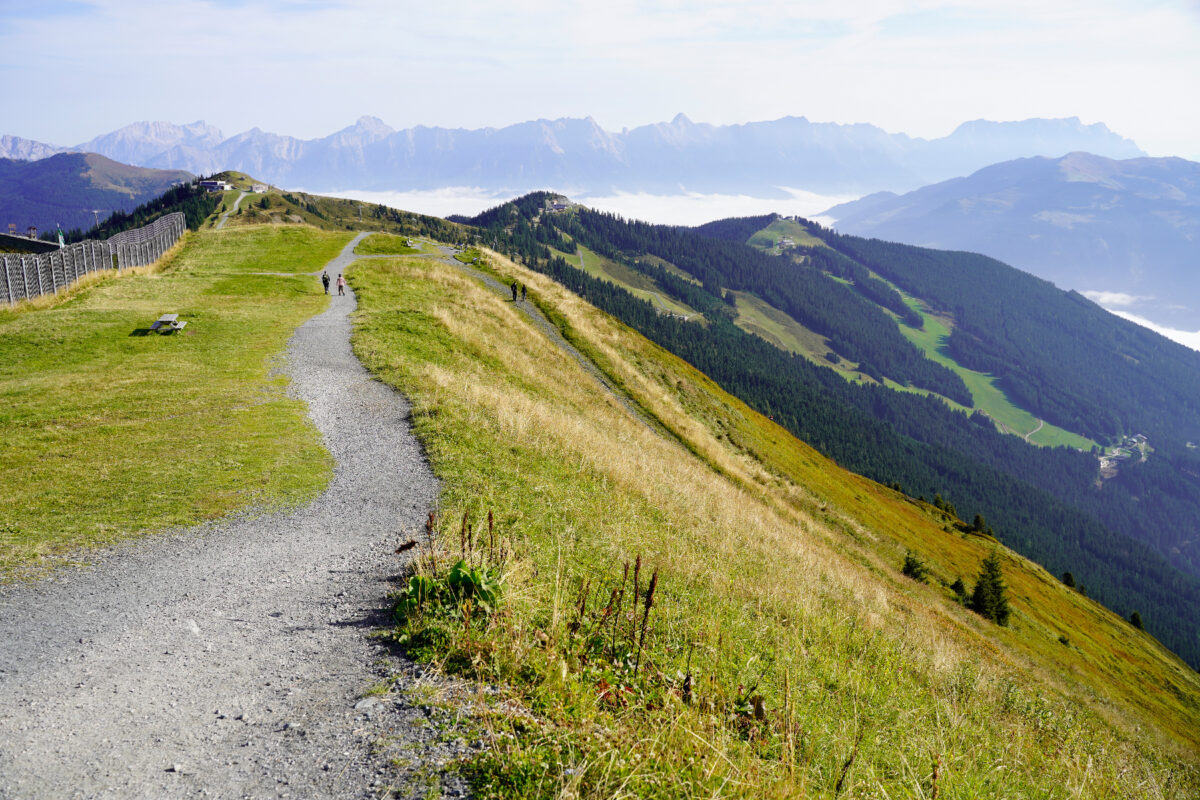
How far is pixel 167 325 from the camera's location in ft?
92.2

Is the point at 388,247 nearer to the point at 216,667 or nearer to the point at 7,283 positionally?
the point at 7,283

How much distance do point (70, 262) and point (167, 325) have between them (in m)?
20.1

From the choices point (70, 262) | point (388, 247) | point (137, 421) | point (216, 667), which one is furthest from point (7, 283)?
point (216, 667)

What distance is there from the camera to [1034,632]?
4797 cm

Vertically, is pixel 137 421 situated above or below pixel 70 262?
below

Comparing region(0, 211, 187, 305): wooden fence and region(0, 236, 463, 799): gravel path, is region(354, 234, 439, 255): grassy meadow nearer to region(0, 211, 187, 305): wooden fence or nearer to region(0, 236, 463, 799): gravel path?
region(0, 211, 187, 305): wooden fence

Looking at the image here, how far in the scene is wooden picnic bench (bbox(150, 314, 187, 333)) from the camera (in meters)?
28.0

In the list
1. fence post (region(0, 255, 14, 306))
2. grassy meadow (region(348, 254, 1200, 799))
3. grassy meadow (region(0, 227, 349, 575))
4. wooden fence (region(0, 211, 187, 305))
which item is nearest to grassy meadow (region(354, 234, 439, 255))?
wooden fence (region(0, 211, 187, 305))

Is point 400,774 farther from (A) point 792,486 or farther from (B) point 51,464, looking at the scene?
(A) point 792,486

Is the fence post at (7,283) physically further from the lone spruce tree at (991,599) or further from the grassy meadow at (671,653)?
the lone spruce tree at (991,599)

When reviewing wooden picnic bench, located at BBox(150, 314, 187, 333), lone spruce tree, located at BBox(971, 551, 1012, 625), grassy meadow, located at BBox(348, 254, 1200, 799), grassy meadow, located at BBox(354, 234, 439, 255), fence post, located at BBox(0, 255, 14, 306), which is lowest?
lone spruce tree, located at BBox(971, 551, 1012, 625)

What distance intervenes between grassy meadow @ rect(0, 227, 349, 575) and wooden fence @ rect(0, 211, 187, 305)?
6.84 ft

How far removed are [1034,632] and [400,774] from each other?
59.3 m

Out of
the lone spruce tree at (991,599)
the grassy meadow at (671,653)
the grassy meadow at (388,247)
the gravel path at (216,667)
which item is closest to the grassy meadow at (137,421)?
the gravel path at (216,667)
